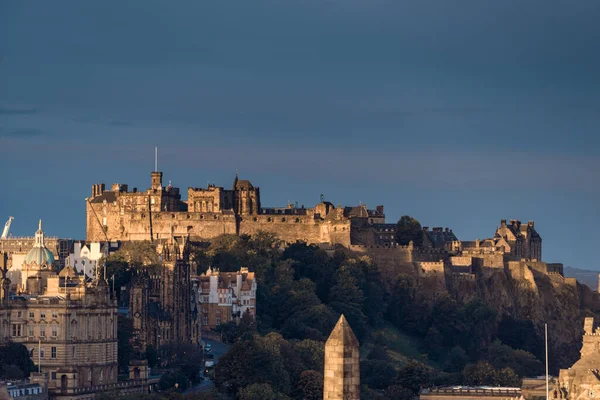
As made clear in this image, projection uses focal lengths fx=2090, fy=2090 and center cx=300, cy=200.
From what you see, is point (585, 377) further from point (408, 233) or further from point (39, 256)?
point (408, 233)

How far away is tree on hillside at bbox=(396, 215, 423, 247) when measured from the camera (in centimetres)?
17694

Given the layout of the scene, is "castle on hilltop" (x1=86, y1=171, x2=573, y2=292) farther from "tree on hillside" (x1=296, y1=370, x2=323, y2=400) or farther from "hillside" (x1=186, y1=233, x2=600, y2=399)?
"tree on hillside" (x1=296, y1=370, x2=323, y2=400)

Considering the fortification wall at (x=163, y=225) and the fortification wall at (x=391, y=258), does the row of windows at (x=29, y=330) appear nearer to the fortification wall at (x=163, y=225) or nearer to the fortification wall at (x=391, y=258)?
the fortification wall at (x=163, y=225)

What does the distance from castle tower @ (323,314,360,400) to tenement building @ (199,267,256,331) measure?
93.1 meters

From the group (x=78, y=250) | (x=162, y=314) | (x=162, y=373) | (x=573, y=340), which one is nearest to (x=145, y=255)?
(x=78, y=250)

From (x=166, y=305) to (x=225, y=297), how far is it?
10232 mm

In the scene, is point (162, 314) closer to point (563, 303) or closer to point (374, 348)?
point (374, 348)

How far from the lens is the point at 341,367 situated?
4944 cm

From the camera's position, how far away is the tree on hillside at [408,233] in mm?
176938

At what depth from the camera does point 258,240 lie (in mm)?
164500

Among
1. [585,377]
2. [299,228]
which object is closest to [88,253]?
[299,228]

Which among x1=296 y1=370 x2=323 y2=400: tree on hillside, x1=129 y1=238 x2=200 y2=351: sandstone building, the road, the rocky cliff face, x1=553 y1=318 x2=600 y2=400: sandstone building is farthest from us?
the rocky cliff face

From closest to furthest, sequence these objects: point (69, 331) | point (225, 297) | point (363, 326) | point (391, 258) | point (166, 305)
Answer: point (69, 331) < point (166, 305) < point (225, 297) < point (363, 326) < point (391, 258)

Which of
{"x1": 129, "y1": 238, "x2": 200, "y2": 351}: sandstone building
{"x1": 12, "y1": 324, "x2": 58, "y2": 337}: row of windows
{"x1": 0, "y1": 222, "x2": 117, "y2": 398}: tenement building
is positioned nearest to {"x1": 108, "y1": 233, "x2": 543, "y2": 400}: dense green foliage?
{"x1": 129, "y1": 238, "x2": 200, "y2": 351}: sandstone building
